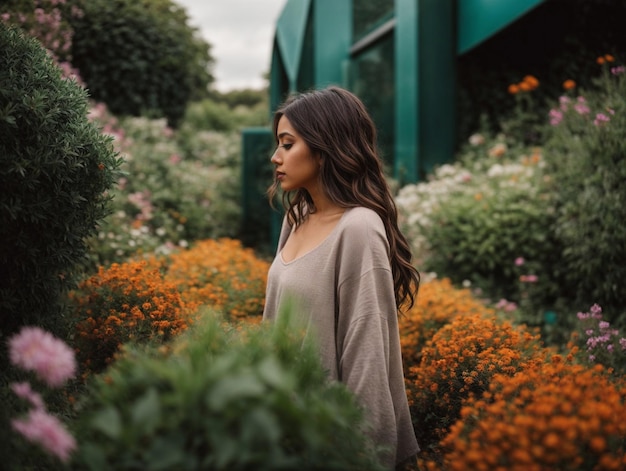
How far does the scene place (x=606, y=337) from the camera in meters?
3.27

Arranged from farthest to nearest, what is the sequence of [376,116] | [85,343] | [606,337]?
Result: 1. [376,116]
2. [606,337]
3. [85,343]

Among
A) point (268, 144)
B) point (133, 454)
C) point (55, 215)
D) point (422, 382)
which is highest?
point (268, 144)

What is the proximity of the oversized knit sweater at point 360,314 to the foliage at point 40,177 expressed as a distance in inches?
37.4

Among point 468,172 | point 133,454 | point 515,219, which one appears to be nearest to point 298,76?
point 468,172

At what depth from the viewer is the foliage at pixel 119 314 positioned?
2596mm

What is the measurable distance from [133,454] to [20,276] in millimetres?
1356

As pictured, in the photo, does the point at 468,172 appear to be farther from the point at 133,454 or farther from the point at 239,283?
the point at 133,454

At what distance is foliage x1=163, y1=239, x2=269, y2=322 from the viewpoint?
382 cm

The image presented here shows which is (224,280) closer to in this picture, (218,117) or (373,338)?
(373,338)

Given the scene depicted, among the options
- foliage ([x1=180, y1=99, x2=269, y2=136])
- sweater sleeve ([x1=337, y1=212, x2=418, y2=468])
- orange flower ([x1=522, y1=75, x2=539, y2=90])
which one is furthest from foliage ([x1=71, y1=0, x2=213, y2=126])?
foliage ([x1=180, y1=99, x2=269, y2=136])

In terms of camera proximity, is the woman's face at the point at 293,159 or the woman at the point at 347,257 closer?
the woman at the point at 347,257

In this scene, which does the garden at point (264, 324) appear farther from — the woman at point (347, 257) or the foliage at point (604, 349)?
the woman at point (347, 257)

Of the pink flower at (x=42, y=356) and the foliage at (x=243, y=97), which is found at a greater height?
the foliage at (x=243, y=97)

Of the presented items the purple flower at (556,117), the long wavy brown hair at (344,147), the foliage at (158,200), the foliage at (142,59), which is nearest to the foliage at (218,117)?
the foliage at (142,59)
